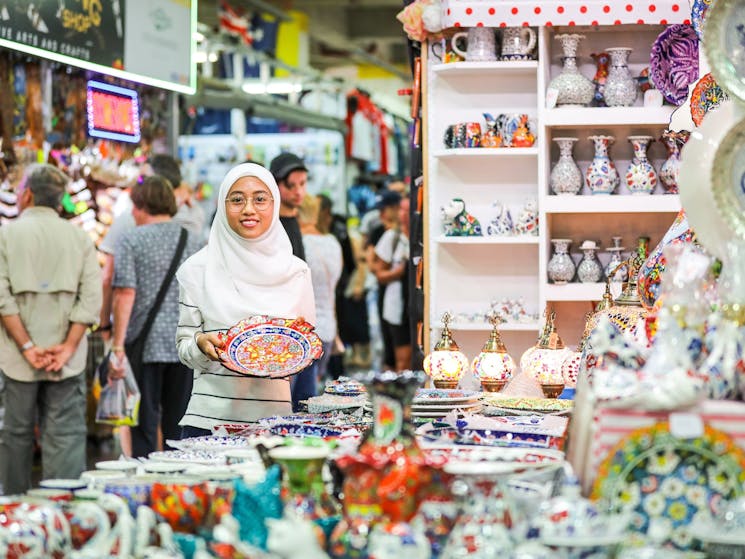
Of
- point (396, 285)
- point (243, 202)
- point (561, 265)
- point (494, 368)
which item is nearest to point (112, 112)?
point (396, 285)

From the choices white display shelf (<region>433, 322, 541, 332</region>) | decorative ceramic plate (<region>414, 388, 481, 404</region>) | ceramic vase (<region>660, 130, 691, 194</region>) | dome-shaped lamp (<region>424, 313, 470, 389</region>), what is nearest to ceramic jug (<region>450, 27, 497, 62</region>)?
ceramic vase (<region>660, 130, 691, 194</region>)

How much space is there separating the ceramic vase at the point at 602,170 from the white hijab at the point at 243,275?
199 cm

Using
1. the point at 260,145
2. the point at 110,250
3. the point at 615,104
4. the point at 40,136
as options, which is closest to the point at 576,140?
the point at 615,104

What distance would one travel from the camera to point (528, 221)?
566 cm

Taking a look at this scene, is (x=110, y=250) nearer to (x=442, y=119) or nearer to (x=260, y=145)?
(x=442, y=119)

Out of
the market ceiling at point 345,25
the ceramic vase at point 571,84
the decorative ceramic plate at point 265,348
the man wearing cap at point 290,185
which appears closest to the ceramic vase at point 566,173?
the ceramic vase at point 571,84

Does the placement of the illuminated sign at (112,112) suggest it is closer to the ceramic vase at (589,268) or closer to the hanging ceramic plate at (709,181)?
the ceramic vase at (589,268)

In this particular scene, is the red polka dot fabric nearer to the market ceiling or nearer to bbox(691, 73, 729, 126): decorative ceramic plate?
bbox(691, 73, 729, 126): decorative ceramic plate

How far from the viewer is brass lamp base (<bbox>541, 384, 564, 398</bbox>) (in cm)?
373

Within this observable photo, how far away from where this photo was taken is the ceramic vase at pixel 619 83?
18.0 feet

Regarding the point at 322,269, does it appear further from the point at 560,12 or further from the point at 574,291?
the point at 560,12

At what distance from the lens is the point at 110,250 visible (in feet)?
21.1

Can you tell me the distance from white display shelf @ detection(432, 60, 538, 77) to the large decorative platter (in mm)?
3842

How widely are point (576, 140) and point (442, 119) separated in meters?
0.65
